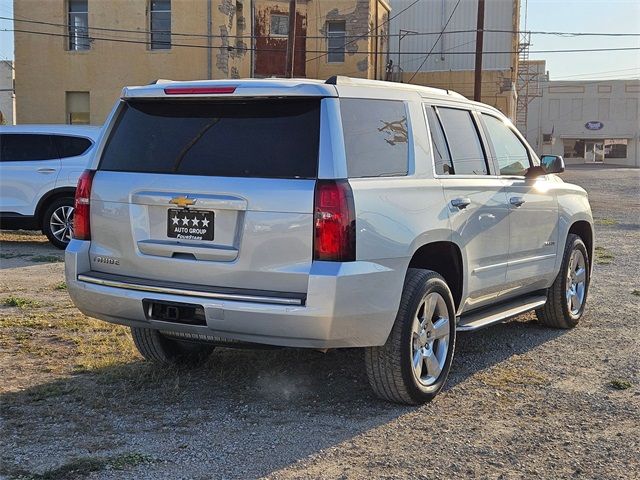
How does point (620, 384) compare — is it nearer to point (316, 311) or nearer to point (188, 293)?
point (316, 311)

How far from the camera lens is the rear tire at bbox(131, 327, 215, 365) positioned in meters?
5.56

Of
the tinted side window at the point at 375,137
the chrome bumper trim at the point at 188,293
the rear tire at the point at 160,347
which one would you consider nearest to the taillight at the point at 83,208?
the chrome bumper trim at the point at 188,293

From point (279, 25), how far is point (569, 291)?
2571 cm

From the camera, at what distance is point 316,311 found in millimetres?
4246

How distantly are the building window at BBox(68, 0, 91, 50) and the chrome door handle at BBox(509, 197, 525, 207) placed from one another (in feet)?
81.8

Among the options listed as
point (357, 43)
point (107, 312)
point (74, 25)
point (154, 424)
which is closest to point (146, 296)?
point (107, 312)

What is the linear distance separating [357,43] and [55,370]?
28.0 meters

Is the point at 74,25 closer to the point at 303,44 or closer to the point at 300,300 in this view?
the point at 303,44

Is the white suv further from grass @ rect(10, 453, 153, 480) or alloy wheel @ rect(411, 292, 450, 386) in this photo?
grass @ rect(10, 453, 153, 480)

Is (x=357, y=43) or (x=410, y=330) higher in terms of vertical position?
(x=357, y=43)

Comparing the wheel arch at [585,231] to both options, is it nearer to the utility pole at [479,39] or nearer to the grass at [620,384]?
the grass at [620,384]

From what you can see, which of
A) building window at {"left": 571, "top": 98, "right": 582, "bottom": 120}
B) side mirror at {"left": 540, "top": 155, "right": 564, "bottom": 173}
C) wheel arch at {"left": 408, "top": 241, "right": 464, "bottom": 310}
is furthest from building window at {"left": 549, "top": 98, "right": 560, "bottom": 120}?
wheel arch at {"left": 408, "top": 241, "right": 464, "bottom": 310}

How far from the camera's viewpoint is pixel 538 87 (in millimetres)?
68188

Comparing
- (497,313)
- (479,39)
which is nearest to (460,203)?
(497,313)
